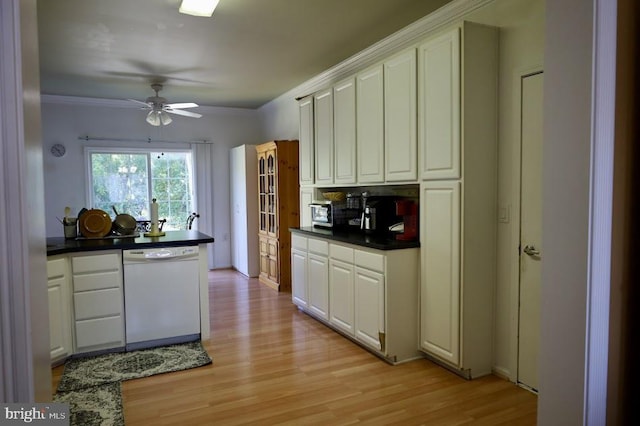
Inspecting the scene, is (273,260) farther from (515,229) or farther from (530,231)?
(530,231)

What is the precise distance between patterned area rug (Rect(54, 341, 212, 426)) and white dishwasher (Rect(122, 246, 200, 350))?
0.12 m

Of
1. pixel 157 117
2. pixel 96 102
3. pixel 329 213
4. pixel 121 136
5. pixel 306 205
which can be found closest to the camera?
pixel 329 213

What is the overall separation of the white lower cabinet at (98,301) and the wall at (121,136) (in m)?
3.27

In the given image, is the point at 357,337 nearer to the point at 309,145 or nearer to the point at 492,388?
the point at 492,388

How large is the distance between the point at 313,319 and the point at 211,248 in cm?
329

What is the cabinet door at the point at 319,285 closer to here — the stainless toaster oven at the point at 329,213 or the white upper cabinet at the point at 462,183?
the stainless toaster oven at the point at 329,213

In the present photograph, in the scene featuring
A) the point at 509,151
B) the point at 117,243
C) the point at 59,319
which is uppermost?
the point at 509,151

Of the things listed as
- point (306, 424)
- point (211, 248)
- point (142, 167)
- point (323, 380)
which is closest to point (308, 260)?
point (323, 380)

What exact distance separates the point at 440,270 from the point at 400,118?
1215 millimetres

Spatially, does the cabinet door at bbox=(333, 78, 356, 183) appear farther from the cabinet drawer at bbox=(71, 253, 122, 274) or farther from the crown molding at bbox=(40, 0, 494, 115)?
the cabinet drawer at bbox=(71, 253, 122, 274)

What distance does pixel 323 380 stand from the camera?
2926 millimetres

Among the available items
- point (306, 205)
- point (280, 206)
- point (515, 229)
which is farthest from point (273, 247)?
point (515, 229)

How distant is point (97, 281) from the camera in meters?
3.37

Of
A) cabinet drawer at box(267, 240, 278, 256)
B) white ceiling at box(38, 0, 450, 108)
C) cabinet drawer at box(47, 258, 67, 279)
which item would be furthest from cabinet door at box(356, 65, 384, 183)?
cabinet drawer at box(47, 258, 67, 279)
